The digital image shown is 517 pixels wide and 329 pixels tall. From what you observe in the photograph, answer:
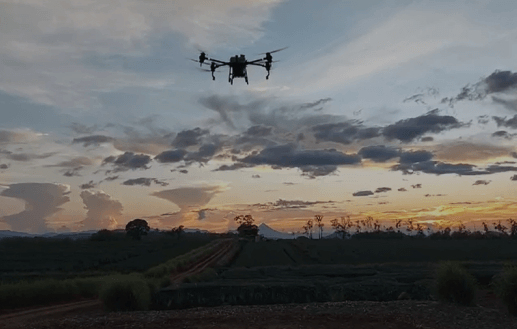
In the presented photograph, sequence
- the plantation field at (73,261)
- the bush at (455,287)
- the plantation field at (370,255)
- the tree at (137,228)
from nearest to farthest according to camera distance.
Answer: the bush at (455,287) < the plantation field at (73,261) < the plantation field at (370,255) < the tree at (137,228)

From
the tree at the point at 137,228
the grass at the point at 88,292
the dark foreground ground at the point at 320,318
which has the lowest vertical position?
the dark foreground ground at the point at 320,318

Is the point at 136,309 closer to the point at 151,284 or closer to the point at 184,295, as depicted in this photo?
the point at 184,295

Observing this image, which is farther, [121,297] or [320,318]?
[121,297]

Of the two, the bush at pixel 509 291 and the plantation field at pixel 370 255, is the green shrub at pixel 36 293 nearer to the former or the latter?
the bush at pixel 509 291

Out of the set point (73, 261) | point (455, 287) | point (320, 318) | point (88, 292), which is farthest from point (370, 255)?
point (320, 318)

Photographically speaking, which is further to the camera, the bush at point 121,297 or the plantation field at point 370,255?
the plantation field at point 370,255

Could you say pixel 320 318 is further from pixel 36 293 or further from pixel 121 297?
pixel 36 293

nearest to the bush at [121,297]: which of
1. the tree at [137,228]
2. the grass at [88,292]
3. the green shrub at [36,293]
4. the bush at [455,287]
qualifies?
the grass at [88,292]

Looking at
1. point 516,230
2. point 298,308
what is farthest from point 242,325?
point 516,230
